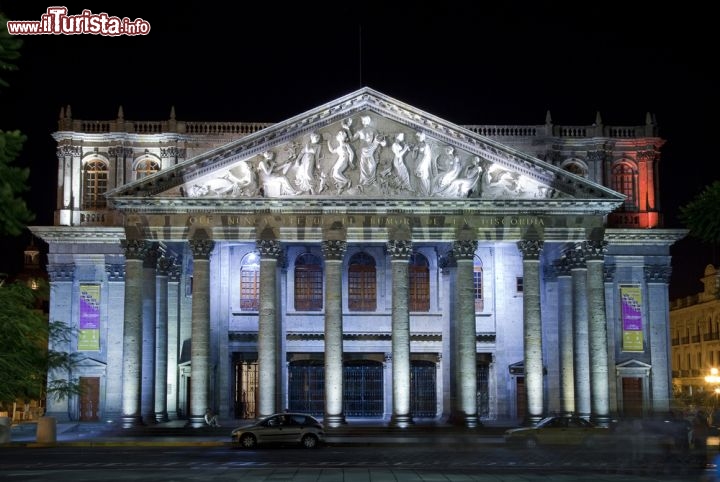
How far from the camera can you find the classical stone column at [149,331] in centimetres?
5194

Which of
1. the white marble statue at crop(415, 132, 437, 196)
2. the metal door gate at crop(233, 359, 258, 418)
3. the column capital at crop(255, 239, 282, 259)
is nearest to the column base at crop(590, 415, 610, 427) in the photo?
the white marble statue at crop(415, 132, 437, 196)

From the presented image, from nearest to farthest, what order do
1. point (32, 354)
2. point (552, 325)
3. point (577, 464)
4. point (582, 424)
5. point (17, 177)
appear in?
point (17, 177) < point (32, 354) < point (577, 464) < point (582, 424) < point (552, 325)

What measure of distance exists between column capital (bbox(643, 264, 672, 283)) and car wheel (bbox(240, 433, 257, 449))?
87.8 feet

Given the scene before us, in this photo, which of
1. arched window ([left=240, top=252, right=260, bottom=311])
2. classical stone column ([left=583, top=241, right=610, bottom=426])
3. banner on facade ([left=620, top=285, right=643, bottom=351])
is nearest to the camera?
classical stone column ([left=583, top=241, right=610, bottom=426])

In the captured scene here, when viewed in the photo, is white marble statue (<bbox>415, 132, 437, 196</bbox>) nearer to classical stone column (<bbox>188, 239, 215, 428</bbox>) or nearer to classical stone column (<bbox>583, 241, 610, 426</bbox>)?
classical stone column (<bbox>583, 241, 610, 426</bbox>)

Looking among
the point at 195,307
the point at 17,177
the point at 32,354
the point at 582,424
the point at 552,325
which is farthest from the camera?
the point at 552,325

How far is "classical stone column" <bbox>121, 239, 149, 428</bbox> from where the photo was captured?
165 feet

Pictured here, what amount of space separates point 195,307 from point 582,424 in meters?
18.6

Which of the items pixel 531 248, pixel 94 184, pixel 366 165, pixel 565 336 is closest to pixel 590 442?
pixel 531 248

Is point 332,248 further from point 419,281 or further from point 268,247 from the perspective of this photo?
point 419,281

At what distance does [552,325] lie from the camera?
57.8 metres

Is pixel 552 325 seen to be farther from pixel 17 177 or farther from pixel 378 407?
pixel 17 177

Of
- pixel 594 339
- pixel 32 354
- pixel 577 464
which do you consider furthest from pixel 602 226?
pixel 32 354

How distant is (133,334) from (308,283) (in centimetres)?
1269
